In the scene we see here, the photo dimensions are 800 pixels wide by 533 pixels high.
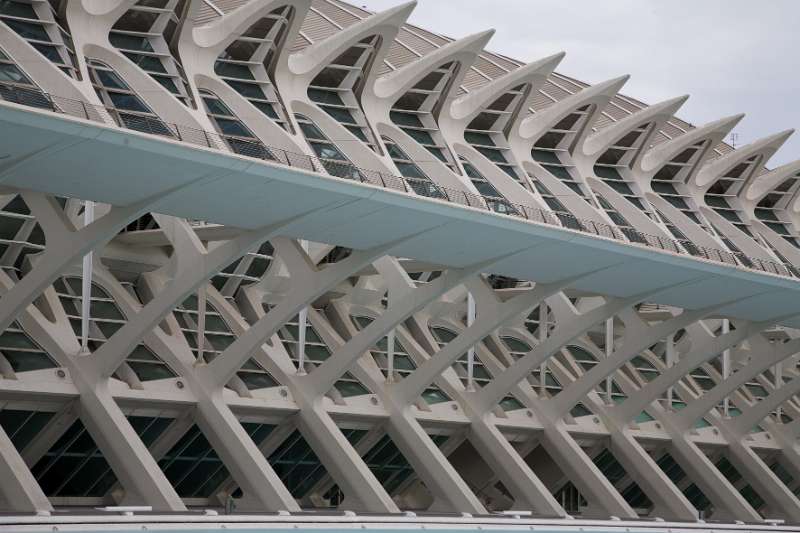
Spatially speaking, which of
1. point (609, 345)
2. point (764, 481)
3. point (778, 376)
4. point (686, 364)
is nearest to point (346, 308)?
point (609, 345)

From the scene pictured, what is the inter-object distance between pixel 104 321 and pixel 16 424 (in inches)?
148

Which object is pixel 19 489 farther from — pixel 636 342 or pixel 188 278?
pixel 636 342

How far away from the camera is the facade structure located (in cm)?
2956

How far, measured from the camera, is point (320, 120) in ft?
126

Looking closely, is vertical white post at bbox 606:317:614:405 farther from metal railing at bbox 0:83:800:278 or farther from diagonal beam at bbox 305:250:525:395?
diagonal beam at bbox 305:250:525:395

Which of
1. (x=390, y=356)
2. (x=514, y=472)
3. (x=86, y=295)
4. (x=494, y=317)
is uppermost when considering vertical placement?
(x=86, y=295)

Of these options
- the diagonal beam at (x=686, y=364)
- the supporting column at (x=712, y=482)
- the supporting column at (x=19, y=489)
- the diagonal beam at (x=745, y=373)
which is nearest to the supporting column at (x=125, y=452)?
the supporting column at (x=19, y=489)

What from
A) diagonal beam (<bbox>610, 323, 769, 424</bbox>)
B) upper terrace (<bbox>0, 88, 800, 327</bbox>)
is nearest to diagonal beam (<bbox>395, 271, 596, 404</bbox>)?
upper terrace (<bbox>0, 88, 800, 327</bbox>)

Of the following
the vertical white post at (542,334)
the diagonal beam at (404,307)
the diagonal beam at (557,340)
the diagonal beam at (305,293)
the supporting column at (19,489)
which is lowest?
the supporting column at (19,489)

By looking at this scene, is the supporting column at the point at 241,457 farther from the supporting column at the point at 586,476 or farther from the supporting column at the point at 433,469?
the supporting column at the point at 586,476

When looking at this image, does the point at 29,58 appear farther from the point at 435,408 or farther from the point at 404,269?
the point at 435,408

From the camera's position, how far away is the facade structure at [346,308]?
29.6 meters

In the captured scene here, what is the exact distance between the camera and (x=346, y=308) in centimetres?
4000

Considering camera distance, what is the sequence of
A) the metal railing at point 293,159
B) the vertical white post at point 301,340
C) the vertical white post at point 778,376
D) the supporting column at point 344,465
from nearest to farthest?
the metal railing at point 293,159, the supporting column at point 344,465, the vertical white post at point 301,340, the vertical white post at point 778,376
